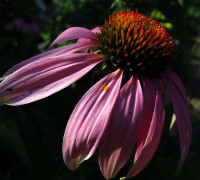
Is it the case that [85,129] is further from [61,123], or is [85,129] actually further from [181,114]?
[61,123]

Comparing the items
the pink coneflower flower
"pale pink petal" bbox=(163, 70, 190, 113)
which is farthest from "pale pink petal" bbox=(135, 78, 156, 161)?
"pale pink petal" bbox=(163, 70, 190, 113)

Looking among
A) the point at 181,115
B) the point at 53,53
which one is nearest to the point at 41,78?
the point at 53,53

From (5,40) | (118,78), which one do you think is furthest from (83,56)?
(5,40)

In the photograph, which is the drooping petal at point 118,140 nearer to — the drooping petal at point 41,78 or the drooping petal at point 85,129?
the drooping petal at point 85,129

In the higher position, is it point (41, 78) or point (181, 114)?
point (41, 78)

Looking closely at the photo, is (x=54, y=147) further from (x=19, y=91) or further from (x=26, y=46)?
(x=26, y=46)

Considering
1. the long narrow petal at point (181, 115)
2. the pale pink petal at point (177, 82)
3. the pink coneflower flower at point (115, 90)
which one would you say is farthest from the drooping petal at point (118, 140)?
the pale pink petal at point (177, 82)
